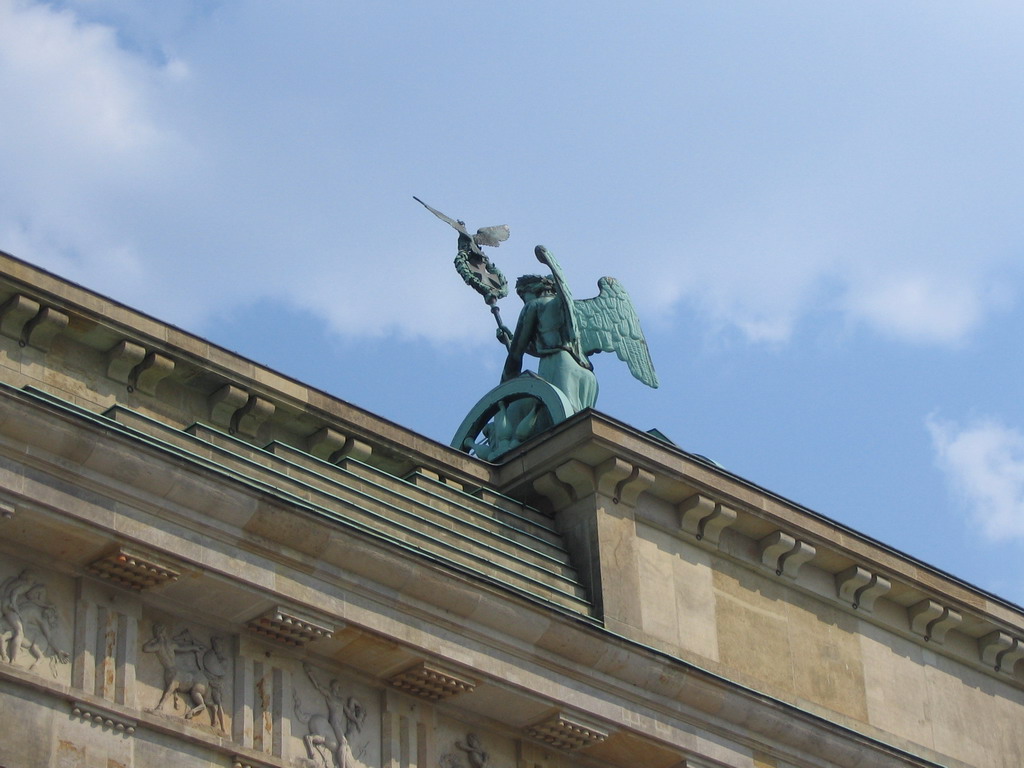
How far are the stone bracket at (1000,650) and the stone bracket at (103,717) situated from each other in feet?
43.0

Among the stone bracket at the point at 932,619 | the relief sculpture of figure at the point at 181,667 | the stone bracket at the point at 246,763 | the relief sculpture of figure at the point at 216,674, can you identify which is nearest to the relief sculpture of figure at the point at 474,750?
the stone bracket at the point at 246,763

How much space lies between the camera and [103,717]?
24.0 metres

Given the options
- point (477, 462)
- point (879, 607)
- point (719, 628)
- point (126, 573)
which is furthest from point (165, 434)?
point (879, 607)

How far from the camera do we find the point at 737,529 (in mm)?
30828

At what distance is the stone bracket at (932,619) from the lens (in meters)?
32.3

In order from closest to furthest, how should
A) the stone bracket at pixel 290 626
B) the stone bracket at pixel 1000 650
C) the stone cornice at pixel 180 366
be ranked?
the stone bracket at pixel 290 626
the stone cornice at pixel 180 366
the stone bracket at pixel 1000 650

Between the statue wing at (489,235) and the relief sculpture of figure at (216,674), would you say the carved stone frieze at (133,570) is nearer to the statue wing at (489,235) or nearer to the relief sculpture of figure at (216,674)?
the relief sculpture of figure at (216,674)

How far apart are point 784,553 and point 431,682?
6176mm

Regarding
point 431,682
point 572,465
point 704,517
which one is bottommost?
point 431,682

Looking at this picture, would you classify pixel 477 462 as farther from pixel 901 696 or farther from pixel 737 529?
pixel 901 696

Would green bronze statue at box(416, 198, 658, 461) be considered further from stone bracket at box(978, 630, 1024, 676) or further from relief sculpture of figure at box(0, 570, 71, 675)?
relief sculpture of figure at box(0, 570, 71, 675)

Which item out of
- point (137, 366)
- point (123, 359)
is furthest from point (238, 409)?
point (123, 359)

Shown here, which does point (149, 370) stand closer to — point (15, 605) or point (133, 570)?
point (133, 570)


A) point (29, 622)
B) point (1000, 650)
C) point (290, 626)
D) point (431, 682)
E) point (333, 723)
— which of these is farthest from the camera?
point (1000, 650)
